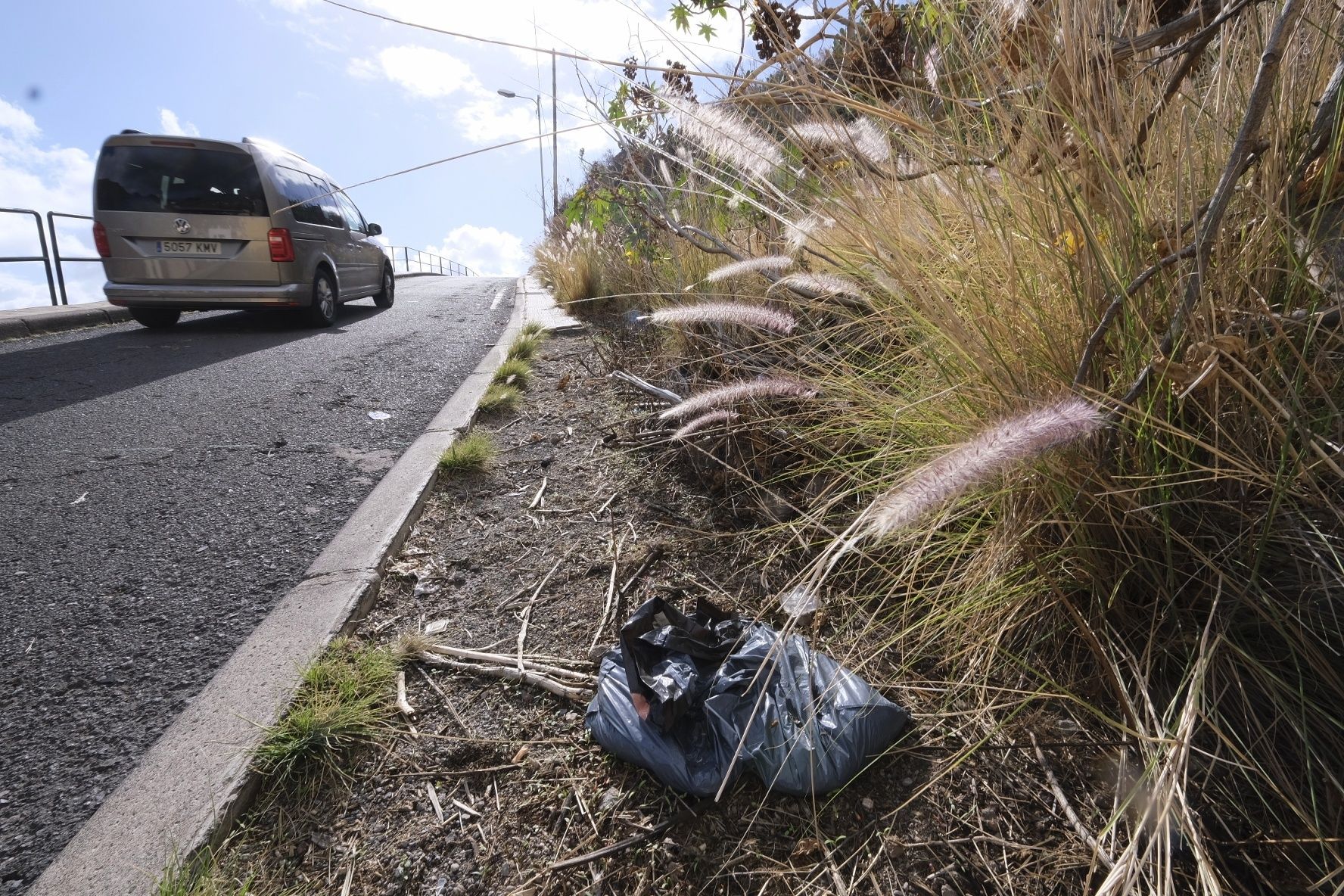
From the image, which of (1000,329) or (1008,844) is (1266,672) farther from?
(1000,329)

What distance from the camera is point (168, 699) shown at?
135cm

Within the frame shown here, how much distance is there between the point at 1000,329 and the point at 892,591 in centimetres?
54

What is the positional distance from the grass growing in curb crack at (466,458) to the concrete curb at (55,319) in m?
5.97

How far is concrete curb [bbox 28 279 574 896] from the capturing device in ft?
3.26

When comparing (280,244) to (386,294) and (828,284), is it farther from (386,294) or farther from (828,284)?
(828,284)

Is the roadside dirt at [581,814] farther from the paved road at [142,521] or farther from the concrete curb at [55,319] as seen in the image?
the concrete curb at [55,319]

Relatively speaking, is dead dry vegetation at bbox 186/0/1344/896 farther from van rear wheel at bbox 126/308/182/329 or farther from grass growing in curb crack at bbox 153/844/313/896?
van rear wheel at bbox 126/308/182/329

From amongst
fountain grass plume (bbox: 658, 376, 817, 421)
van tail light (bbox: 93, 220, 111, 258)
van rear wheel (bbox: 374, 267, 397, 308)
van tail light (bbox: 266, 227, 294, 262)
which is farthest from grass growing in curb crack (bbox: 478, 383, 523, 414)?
van rear wheel (bbox: 374, 267, 397, 308)

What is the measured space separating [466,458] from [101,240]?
5.61 meters

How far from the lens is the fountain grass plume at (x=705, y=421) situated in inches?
65.6

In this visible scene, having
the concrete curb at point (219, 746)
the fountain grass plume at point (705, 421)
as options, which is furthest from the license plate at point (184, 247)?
the fountain grass plume at point (705, 421)

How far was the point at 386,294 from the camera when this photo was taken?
9.38m

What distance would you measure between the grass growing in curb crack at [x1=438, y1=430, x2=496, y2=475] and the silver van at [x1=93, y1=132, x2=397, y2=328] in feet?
14.4

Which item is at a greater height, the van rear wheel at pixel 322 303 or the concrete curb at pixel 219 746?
the van rear wheel at pixel 322 303
